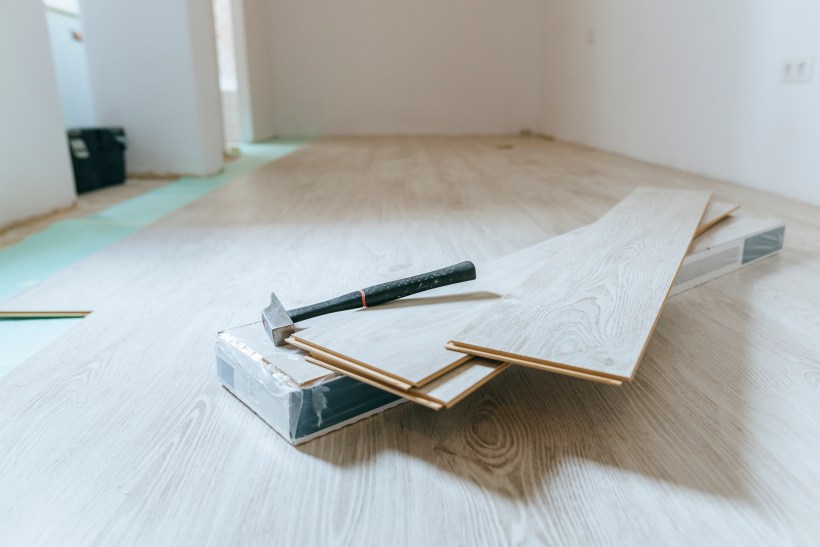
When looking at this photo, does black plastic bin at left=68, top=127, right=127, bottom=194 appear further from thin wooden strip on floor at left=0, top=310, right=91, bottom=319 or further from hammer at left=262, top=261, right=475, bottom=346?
hammer at left=262, top=261, right=475, bottom=346

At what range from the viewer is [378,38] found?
6574mm

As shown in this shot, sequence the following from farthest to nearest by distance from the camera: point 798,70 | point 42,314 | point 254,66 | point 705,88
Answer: point 254,66 → point 705,88 → point 798,70 → point 42,314

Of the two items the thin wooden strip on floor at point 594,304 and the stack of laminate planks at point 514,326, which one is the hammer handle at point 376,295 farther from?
the thin wooden strip on floor at point 594,304

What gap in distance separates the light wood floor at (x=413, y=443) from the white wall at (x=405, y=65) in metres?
5.50

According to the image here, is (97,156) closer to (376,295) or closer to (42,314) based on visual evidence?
(42,314)

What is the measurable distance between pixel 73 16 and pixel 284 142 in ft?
7.85

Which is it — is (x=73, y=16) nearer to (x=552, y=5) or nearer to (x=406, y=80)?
(x=406, y=80)

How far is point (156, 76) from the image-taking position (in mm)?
3463

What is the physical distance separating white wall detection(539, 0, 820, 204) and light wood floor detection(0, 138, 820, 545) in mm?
1403

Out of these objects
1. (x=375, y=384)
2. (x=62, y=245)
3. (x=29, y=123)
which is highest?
(x=29, y=123)

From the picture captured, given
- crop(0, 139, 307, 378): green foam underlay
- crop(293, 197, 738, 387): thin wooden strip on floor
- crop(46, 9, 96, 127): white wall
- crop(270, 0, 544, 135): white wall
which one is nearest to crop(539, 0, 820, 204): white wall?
crop(270, 0, 544, 135): white wall

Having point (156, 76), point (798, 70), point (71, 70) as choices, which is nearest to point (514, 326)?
point (798, 70)

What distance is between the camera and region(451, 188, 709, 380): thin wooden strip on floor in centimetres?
83

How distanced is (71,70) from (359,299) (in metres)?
3.62
